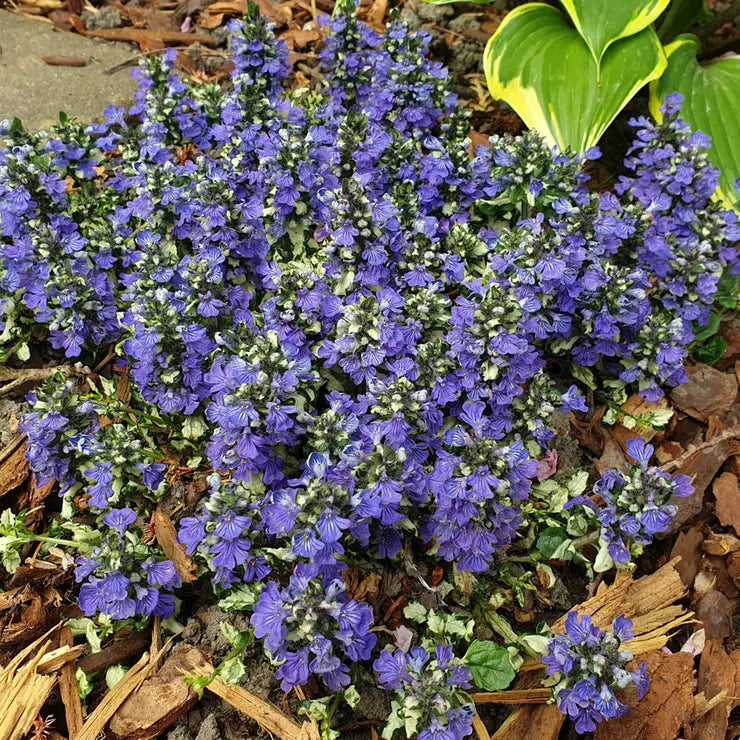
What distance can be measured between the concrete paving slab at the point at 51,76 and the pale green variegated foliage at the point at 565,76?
2.56 m

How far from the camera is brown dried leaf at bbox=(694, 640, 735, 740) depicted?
2.67 metres

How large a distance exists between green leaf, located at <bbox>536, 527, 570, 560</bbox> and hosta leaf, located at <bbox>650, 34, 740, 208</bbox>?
2.35 metres

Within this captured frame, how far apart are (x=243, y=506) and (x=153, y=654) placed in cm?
78

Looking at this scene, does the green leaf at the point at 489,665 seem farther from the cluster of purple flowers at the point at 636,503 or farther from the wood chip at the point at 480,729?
the cluster of purple flowers at the point at 636,503

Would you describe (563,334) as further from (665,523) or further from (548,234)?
(665,523)

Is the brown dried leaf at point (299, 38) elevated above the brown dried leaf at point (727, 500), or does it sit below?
above

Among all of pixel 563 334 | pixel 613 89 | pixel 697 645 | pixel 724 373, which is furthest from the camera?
pixel 613 89

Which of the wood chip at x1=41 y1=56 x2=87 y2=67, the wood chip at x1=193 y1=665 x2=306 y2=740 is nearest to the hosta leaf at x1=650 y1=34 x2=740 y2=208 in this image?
the wood chip at x1=193 y1=665 x2=306 y2=740

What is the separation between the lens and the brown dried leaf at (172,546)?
2.76 metres

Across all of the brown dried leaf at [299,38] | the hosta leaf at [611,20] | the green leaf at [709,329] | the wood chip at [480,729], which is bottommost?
the wood chip at [480,729]

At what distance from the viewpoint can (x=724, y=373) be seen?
3703mm

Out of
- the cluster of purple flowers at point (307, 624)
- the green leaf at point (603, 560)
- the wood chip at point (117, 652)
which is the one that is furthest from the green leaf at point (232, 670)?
the green leaf at point (603, 560)

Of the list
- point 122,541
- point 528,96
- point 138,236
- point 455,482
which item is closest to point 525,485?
point 455,482

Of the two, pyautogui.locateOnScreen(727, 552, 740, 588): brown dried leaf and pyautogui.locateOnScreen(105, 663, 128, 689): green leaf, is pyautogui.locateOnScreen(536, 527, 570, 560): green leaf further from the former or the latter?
pyautogui.locateOnScreen(105, 663, 128, 689): green leaf
